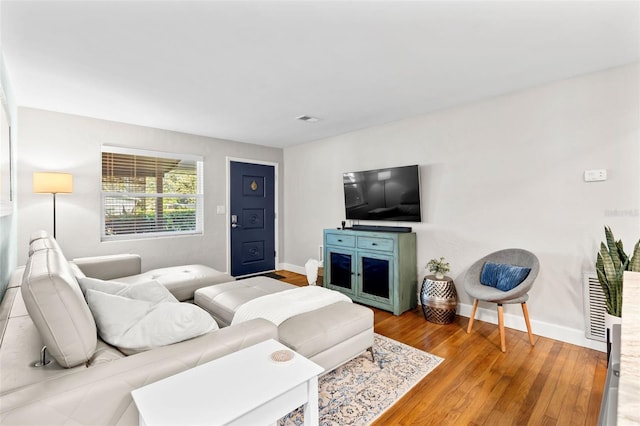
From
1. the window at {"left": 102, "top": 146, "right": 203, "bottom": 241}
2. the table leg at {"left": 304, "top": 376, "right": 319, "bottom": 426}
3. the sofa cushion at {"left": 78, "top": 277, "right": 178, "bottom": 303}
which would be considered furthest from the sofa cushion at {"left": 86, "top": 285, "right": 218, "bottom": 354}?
the window at {"left": 102, "top": 146, "right": 203, "bottom": 241}

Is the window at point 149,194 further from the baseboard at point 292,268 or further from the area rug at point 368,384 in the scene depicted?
the area rug at point 368,384

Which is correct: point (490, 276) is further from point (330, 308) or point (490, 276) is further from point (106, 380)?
point (106, 380)

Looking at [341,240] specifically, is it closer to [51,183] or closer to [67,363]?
[67,363]

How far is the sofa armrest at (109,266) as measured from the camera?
307cm

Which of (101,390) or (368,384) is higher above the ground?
(101,390)

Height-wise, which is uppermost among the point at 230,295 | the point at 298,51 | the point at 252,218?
the point at 298,51

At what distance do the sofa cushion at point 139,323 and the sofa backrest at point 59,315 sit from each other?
0.46ft

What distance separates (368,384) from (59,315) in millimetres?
1800

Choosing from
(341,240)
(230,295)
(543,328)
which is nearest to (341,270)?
(341,240)

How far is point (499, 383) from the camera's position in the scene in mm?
2049

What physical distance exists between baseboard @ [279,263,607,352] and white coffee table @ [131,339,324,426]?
2639mm

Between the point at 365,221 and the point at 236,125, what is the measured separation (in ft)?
7.31

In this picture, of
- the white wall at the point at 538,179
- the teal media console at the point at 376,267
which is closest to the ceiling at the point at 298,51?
the white wall at the point at 538,179

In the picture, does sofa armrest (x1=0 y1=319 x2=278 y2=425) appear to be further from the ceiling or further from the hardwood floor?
the ceiling
